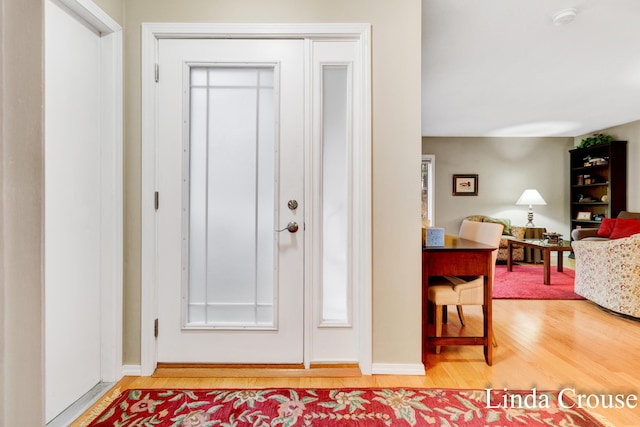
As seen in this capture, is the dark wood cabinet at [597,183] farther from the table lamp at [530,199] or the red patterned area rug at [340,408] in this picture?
the red patterned area rug at [340,408]

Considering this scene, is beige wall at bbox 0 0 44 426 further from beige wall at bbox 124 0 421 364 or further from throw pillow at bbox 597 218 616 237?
throw pillow at bbox 597 218 616 237

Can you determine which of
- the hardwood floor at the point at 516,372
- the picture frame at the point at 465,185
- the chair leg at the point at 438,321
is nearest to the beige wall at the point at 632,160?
the picture frame at the point at 465,185

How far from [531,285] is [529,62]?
8.72ft

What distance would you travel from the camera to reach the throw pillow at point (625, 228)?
4238 millimetres

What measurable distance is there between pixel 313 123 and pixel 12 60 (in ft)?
5.74

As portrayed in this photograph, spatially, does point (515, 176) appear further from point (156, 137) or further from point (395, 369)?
point (156, 137)

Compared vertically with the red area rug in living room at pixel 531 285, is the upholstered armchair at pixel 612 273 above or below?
above

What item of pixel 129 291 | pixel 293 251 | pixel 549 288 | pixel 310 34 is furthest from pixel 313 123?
pixel 549 288

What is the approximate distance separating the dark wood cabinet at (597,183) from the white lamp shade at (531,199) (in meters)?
0.92

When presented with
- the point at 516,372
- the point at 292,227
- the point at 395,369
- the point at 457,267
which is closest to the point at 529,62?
the point at 457,267

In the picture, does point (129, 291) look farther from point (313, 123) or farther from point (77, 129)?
point (313, 123)

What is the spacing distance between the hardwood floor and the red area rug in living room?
3.18 feet

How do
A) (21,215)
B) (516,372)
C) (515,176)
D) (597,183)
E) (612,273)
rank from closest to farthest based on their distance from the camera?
(21,215), (516,372), (612,273), (597,183), (515,176)

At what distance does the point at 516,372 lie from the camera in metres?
2.03
